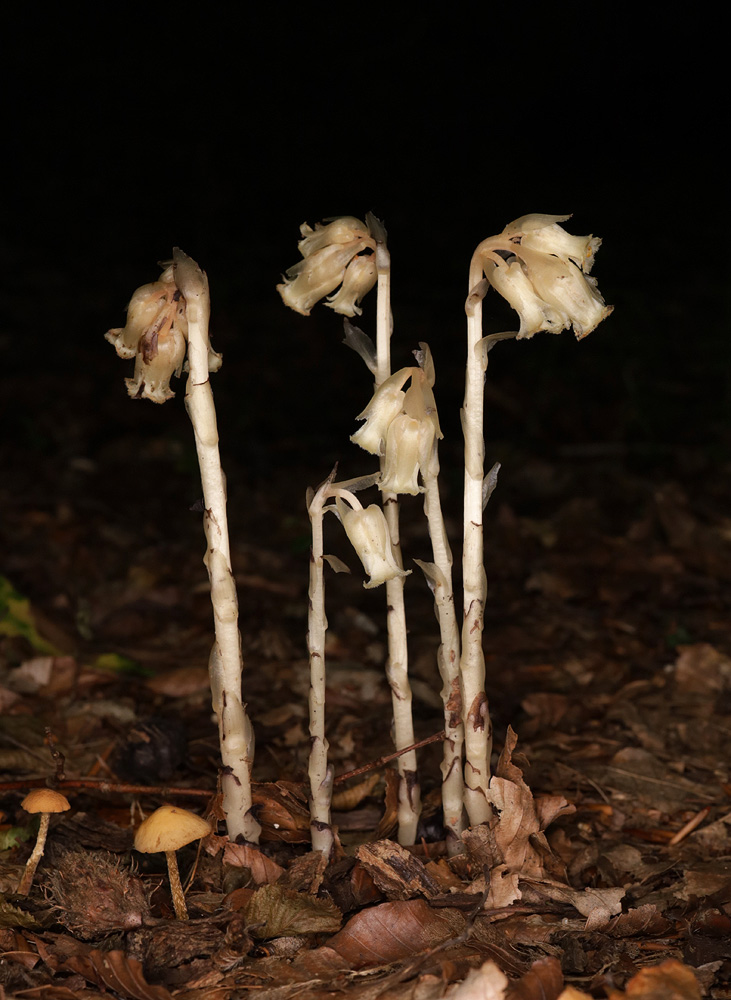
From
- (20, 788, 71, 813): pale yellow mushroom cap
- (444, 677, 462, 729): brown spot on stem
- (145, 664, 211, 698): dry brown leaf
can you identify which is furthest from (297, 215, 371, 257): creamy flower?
(145, 664, 211, 698): dry brown leaf

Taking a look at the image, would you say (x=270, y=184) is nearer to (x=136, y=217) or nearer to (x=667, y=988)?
(x=136, y=217)

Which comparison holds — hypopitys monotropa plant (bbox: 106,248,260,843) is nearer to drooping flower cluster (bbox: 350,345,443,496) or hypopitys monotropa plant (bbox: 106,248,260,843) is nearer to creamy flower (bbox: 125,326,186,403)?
creamy flower (bbox: 125,326,186,403)

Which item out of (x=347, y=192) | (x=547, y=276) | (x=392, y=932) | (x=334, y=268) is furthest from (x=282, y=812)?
(x=347, y=192)

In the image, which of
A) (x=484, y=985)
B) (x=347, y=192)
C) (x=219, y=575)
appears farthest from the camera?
(x=347, y=192)

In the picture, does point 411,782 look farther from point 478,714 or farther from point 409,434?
point 409,434

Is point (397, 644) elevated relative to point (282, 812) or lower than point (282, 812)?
elevated

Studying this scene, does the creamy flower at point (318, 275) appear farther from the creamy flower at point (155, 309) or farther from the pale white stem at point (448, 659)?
the pale white stem at point (448, 659)

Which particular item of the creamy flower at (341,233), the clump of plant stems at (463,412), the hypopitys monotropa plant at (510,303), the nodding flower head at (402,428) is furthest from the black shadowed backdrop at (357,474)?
the creamy flower at (341,233)
